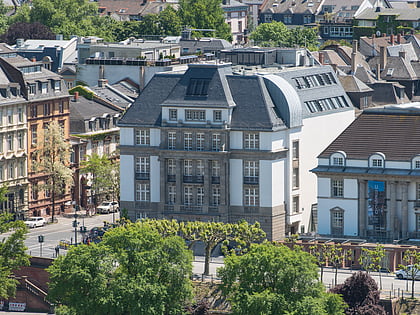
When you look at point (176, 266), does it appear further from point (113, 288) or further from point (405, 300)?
point (405, 300)

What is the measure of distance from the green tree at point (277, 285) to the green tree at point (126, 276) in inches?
196

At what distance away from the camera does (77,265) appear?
190125mm

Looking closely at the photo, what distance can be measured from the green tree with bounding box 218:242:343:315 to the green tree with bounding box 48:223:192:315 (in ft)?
16.4

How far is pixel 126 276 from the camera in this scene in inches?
7411

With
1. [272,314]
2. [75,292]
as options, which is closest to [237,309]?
[272,314]

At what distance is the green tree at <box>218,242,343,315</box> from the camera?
17962 cm

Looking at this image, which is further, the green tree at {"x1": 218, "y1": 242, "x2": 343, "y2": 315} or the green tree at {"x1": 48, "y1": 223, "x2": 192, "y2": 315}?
the green tree at {"x1": 48, "y1": 223, "x2": 192, "y2": 315}

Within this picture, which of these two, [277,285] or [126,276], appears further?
[126,276]

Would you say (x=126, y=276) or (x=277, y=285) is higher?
(x=126, y=276)

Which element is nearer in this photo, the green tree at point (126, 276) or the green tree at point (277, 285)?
the green tree at point (277, 285)

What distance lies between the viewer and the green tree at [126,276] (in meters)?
187

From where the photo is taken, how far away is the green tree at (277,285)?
179625mm

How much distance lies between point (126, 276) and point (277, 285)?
13.9 metres

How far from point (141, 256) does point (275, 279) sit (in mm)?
13007
